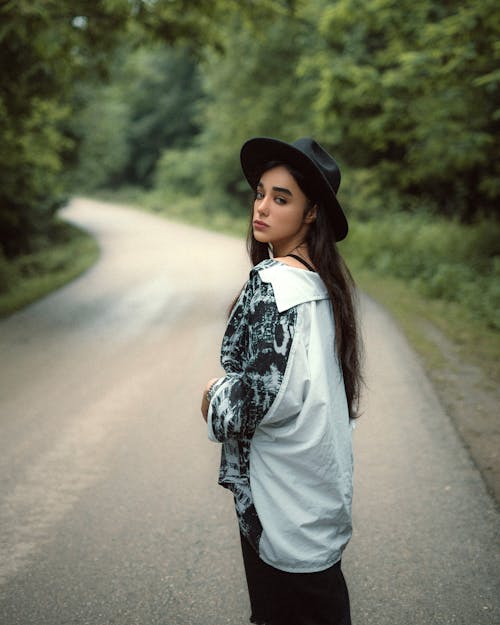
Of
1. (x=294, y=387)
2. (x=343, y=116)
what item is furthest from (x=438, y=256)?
(x=294, y=387)

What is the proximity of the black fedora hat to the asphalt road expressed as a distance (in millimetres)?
1944

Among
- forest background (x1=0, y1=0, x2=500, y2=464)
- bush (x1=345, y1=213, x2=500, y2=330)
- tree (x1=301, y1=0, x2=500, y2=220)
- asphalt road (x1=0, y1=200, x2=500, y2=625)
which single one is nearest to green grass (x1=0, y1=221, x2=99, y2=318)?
forest background (x1=0, y1=0, x2=500, y2=464)

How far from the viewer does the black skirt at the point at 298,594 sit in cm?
193

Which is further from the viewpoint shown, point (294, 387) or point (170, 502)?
point (170, 502)

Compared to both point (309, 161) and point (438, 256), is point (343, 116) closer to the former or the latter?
point (438, 256)

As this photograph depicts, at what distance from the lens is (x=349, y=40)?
54.1ft

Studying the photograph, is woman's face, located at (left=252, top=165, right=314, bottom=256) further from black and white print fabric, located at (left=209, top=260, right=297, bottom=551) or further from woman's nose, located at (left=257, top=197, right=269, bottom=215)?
black and white print fabric, located at (left=209, top=260, right=297, bottom=551)

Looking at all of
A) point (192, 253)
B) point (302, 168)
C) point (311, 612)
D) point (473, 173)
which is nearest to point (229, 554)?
point (311, 612)

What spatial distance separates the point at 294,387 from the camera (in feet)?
5.65

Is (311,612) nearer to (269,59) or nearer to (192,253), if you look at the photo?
(192,253)

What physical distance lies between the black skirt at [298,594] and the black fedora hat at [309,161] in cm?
123

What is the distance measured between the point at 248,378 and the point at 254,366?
5 centimetres

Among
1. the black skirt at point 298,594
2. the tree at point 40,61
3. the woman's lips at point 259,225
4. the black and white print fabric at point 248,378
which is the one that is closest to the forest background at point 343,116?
the tree at point 40,61

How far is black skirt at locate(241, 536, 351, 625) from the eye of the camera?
193 centimetres
